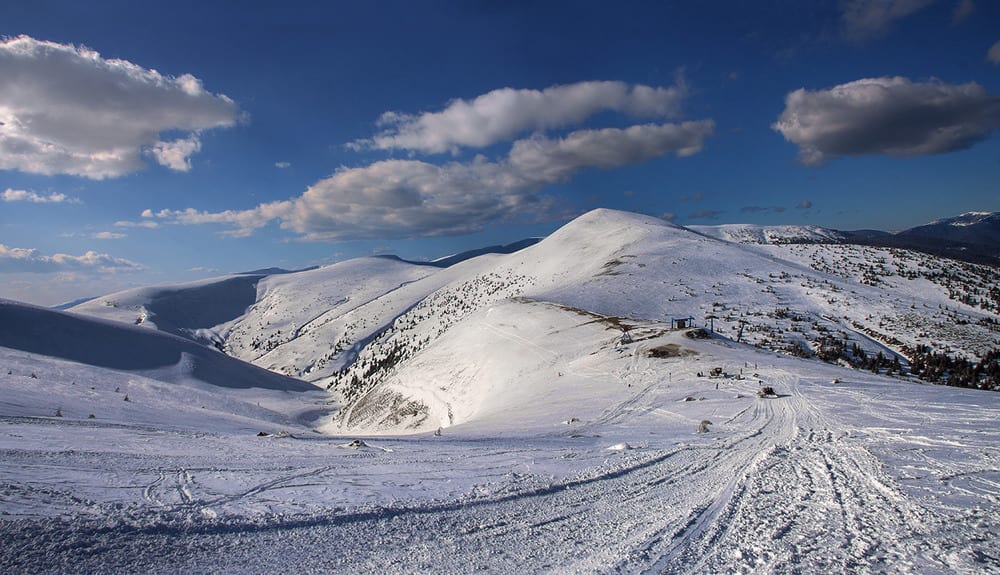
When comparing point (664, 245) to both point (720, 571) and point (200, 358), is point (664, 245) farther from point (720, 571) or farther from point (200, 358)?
point (720, 571)

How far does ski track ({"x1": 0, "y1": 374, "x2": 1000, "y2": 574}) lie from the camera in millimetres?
4945

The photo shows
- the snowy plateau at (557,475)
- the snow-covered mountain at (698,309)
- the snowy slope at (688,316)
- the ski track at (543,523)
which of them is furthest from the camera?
the snow-covered mountain at (698,309)

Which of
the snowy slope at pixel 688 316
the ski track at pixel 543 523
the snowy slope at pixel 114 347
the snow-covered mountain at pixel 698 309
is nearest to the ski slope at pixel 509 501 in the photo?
the ski track at pixel 543 523

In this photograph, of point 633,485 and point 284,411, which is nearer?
point 633,485

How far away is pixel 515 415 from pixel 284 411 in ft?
106

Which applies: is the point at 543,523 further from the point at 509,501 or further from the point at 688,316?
the point at 688,316

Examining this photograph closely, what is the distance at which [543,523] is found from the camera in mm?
6410

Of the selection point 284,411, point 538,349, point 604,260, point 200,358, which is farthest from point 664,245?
point 200,358

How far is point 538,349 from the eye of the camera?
3612cm

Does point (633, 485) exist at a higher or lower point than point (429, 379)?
higher

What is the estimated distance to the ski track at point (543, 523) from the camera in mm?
4945

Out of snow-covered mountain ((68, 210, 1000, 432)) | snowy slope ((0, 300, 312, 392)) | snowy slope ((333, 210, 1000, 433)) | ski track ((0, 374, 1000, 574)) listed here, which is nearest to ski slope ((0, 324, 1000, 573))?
ski track ((0, 374, 1000, 574))

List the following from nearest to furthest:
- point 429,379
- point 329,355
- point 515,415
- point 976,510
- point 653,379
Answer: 1. point 976,510
2. point 515,415
3. point 653,379
4. point 429,379
5. point 329,355

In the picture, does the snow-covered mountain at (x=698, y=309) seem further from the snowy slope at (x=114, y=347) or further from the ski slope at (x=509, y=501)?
the ski slope at (x=509, y=501)
